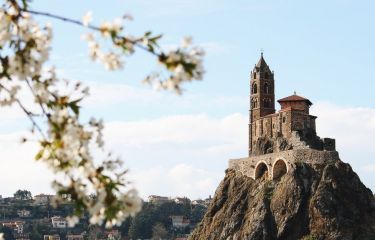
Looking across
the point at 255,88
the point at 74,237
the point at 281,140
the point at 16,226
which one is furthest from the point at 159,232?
the point at 281,140

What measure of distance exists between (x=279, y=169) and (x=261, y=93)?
15256 mm

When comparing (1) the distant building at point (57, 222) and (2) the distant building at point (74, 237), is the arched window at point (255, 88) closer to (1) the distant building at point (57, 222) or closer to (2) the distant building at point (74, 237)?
(2) the distant building at point (74, 237)

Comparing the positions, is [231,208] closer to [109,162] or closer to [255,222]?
[255,222]

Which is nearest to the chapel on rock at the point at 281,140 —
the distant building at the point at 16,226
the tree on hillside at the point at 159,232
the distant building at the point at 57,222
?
the tree on hillside at the point at 159,232

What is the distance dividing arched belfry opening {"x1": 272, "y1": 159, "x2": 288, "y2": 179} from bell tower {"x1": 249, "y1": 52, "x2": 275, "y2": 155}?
8482mm

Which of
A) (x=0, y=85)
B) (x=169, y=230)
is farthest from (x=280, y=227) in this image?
(x=169, y=230)

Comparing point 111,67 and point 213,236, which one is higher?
point 213,236

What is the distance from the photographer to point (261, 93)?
102 m

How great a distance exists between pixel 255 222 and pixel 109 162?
8212cm

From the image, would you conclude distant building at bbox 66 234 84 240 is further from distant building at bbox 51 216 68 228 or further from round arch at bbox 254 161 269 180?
round arch at bbox 254 161 269 180

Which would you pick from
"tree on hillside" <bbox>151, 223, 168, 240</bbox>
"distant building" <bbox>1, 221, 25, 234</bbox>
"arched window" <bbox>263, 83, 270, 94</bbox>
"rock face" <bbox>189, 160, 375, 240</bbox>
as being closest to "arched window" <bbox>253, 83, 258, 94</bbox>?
"arched window" <bbox>263, 83, 270, 94</bbox>

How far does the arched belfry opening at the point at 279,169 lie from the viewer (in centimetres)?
8875

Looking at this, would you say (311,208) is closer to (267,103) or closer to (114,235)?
(267,103)

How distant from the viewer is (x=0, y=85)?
6035mm
